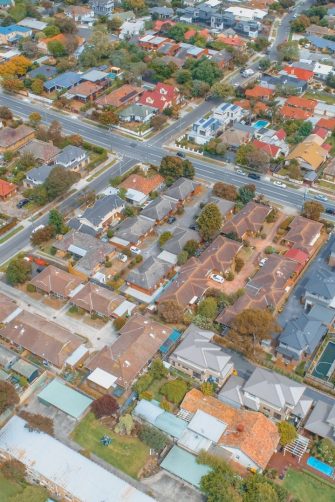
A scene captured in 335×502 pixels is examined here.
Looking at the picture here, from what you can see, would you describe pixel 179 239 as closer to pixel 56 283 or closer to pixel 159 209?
pixel 159 209

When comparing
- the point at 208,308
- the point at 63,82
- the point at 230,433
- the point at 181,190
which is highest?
the point at 63,82

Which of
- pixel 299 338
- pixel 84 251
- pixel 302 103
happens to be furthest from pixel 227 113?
pixel 299 338

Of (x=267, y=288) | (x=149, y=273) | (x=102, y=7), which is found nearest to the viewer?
(x=267, y=288)

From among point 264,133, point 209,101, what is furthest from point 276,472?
point 209,101

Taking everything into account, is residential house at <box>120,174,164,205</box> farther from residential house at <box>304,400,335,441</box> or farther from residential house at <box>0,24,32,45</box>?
residential house at <box>0,24,32,45</box>

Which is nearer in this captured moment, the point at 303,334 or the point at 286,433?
the point at 286,433

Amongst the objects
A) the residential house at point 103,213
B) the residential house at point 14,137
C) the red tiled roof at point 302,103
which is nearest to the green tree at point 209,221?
the residential house at point 103,213
